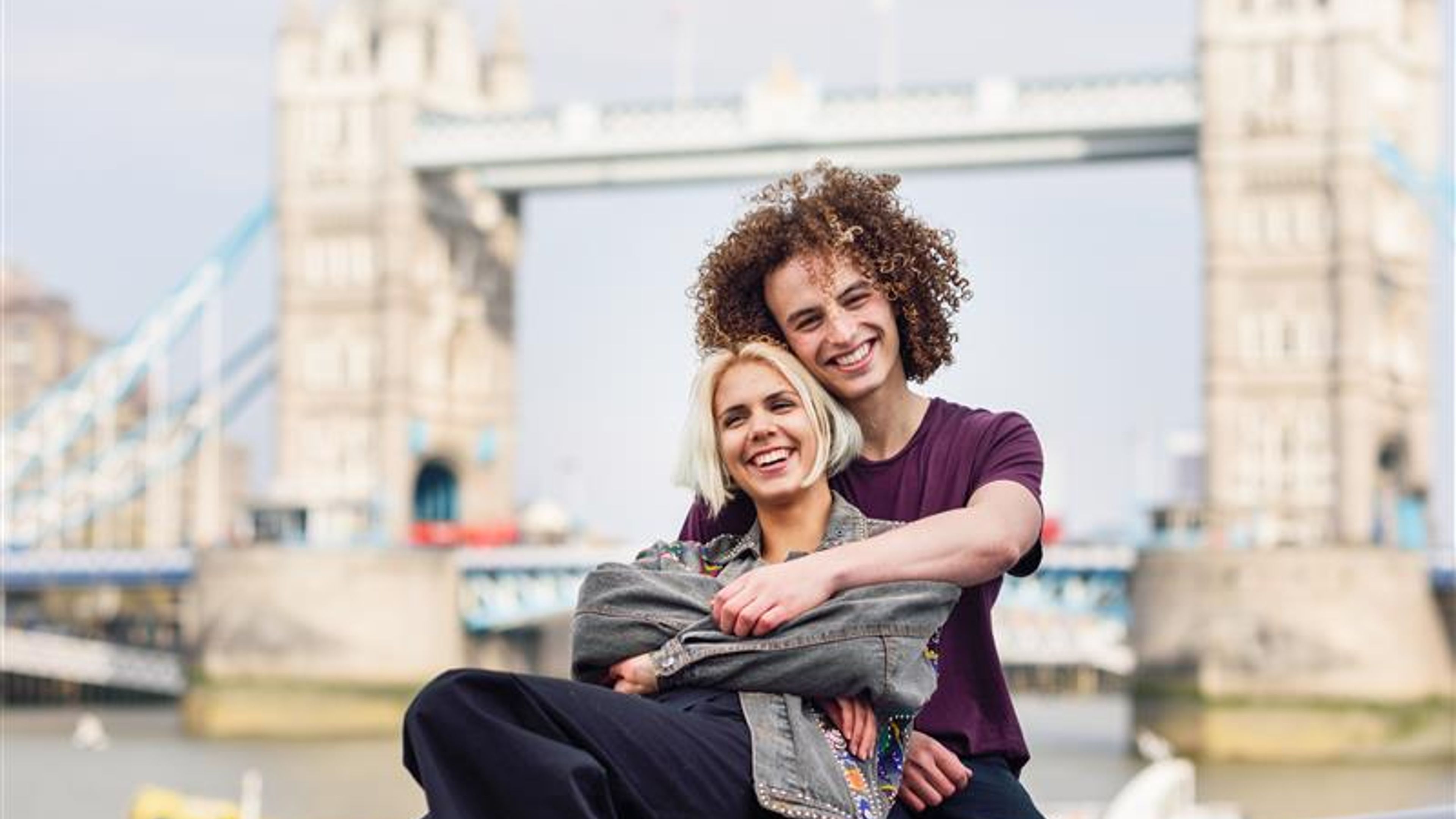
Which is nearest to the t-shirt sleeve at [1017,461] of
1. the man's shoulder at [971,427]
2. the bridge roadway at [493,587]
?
the man's shoulder at [971,427]

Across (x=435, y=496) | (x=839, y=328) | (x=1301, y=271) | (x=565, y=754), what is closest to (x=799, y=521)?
(x=839, y=328)

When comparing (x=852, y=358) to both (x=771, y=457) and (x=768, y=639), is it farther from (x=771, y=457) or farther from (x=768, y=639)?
(x=768, y=639)

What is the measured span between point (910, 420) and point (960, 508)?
0.14 m

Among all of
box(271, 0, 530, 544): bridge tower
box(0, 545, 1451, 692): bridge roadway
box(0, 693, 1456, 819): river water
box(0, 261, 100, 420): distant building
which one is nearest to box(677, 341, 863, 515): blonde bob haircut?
box(0, 693, 1456, 819): river water

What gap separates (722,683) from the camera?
193cm

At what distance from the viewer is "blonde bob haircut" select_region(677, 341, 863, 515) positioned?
2.12 m

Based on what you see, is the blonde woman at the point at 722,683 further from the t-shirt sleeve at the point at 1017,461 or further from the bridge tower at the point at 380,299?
the bridge tower at the point at 380,299

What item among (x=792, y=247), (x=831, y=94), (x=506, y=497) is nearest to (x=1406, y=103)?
(x=831, y=94)

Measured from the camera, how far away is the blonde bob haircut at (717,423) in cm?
212

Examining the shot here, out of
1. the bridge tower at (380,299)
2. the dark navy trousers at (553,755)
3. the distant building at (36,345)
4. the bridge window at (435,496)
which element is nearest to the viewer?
the dark navy trousers at (553,755)

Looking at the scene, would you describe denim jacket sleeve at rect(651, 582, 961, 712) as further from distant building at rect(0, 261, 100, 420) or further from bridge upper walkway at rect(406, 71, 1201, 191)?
distant building at rect(0, 261, 100, 420)

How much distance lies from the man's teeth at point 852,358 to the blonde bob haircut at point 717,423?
5cm

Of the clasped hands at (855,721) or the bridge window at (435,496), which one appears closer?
the clasped hands at (855,721)

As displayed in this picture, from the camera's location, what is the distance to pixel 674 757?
1815 millimetres
